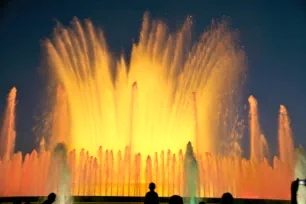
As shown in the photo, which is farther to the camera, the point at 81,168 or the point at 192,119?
the point at 192,119

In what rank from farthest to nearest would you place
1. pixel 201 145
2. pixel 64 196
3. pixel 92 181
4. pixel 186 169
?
pixel 201 145
pixel 92 181
pixel 186 169
pixel 64 196

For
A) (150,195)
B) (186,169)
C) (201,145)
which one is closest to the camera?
(150,195)

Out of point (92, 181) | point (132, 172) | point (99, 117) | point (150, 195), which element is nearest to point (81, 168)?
point (92, 181)

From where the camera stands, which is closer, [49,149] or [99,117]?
[49,149]

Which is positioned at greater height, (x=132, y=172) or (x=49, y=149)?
(x=49, y=149)

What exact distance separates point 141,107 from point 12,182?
41.2ft

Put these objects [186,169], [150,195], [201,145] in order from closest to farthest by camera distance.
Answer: [150,195]
[186,169]
[201,145]

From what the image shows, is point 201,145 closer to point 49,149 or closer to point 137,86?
point 137,86

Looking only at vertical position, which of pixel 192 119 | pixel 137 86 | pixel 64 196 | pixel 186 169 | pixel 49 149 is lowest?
pixel 64 196

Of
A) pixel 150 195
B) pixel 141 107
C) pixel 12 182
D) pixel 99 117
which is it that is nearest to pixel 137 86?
pixel 141 107

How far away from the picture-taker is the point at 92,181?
2838 centimetres

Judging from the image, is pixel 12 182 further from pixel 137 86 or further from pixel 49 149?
pixel 137 86

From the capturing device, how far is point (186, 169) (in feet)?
77.2

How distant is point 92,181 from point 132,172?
302 cm
